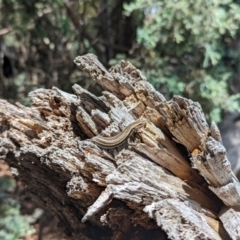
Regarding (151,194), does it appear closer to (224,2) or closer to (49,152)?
(49,152)

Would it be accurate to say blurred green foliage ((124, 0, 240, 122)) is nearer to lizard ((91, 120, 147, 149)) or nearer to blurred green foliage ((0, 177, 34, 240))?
lizard ((91, 120, 147, 149))

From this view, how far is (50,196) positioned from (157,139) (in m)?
0.76

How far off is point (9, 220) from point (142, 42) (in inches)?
69.6

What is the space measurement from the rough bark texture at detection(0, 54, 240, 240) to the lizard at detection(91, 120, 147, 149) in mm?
25

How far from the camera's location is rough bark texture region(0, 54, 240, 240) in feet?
5.00

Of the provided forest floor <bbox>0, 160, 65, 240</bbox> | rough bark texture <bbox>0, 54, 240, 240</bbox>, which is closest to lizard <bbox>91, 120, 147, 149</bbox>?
rough bark texture <bbox>0, 54, 240, 240</bbox>

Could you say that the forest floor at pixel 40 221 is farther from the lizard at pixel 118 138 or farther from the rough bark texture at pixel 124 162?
the lizard at pixel 118 138

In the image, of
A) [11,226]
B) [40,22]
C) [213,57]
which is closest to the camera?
[11,226]

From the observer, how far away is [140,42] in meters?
3.10

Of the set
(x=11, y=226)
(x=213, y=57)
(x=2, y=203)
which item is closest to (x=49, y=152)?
(x=11, y=226)

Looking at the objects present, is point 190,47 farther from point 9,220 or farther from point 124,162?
point 9,220

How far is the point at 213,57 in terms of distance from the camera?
10.5 ft

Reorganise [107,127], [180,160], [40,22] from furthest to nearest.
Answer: [40,22], [107,127], [180,160]

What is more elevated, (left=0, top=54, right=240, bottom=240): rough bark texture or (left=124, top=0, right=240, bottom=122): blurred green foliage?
(left=124, top=0, right=240, bottom=122): blurred green foliage
